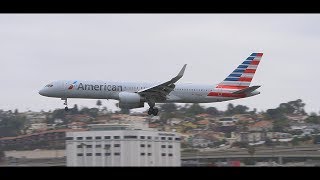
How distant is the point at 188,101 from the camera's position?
41906mm

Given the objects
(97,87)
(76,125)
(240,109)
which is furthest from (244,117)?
(97,87)

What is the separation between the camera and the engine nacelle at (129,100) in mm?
38969

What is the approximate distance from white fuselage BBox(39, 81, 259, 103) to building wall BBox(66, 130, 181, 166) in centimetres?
712

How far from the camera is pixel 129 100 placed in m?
39.1

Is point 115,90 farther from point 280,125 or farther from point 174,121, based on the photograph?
point 174,121

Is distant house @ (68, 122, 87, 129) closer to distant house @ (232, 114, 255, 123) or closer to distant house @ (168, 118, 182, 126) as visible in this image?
distant house @ (168, 118, 182, 126)

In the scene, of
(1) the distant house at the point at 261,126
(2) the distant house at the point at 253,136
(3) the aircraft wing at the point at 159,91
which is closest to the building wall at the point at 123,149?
(3) the aircraft wing at the point at 159,91

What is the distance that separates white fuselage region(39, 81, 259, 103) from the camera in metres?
38.7

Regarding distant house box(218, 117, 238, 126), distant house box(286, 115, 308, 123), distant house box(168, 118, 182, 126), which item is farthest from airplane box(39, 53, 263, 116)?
distant house box(286, 115, 308, 123)

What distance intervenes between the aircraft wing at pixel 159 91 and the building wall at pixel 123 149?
23.0 ft

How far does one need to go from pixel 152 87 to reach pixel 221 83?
18.8 feet

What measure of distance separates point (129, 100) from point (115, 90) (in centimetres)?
117
